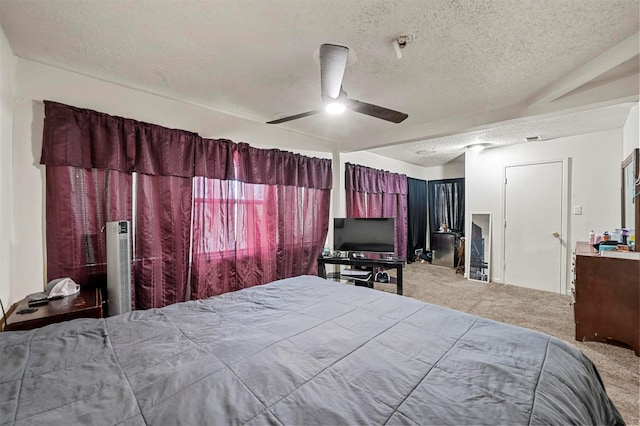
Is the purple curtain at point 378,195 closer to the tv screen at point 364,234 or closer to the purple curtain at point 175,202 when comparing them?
the tv screen at point 364,234

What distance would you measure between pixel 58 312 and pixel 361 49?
260cm

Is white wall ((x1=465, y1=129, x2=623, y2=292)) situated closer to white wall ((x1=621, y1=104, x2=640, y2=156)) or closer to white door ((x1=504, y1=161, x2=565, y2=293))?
white door ((x1=504, y1=161, x2=565, y2=293))

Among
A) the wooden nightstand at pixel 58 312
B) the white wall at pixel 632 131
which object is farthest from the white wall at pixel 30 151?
the white wall at pixel 632 131

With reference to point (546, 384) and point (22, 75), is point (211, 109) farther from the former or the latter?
point (546, 384)

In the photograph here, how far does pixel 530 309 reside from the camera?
3.35 metres

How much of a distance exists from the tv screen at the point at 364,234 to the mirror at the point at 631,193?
91.4 inches

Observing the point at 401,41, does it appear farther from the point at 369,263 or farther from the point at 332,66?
the point at 369,263

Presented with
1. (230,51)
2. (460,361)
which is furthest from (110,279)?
(460,361)

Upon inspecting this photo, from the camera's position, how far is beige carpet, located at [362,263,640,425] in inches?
75.1

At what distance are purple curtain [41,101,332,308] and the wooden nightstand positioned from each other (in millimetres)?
308

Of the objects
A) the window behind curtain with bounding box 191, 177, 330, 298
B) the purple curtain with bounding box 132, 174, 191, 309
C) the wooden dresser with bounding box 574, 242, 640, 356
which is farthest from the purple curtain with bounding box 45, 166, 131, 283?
the wooden dresser with bounding box 574, 242, 640, 356

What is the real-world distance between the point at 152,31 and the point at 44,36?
735 mm

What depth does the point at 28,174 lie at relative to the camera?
1968 millimetres

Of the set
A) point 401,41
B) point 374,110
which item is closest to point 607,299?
point 374,110
